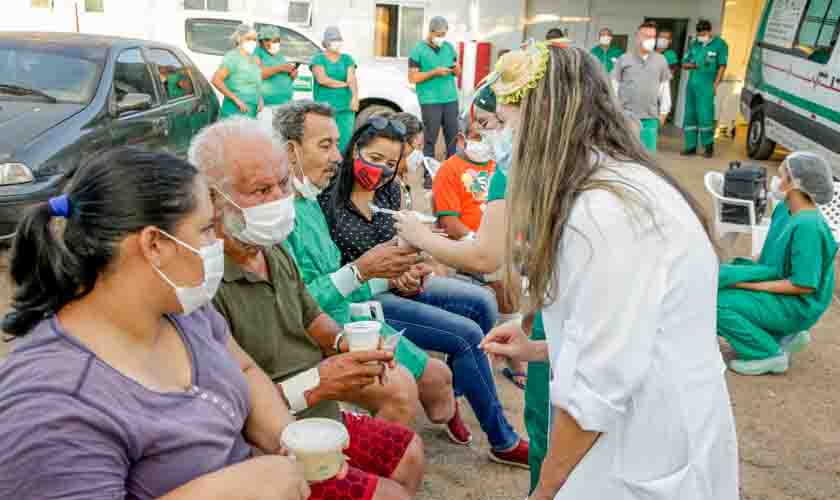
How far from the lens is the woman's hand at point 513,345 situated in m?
2.16

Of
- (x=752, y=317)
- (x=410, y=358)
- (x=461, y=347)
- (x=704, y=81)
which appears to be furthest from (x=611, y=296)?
(x=704, y=81)

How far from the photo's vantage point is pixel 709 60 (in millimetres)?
12070

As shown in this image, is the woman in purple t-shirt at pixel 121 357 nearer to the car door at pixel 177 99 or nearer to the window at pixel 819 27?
the car door at pixel 177 99

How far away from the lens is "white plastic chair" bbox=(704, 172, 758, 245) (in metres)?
5.76

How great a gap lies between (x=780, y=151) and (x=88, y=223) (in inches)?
512

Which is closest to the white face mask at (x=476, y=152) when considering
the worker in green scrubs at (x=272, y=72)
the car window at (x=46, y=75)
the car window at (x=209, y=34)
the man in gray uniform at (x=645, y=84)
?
the car window at (x=46, y=75)

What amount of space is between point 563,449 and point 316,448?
538 mm

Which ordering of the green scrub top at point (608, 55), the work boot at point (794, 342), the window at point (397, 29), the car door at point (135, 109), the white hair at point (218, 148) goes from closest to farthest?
the white hair at point (218, 148) → the work boot at point (794, 342) → the car door at point (135, 109) → the green scrub top at point (608, 55) → the window at point (397, 29)

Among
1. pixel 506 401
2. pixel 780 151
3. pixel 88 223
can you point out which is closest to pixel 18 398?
pixel 88 223

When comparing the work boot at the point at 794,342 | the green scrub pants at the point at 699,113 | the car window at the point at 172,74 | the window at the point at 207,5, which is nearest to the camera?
the work boot at the point at 794,342

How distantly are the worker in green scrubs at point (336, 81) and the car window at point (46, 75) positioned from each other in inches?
108

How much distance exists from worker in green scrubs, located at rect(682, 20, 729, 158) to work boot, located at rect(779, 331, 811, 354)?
26.9 ft

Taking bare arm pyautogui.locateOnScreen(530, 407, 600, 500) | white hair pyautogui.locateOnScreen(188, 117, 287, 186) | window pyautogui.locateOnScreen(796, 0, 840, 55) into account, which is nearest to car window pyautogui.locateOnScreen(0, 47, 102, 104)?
white hair pyautogui.locateOnScreen(188, 117, 287, 186)

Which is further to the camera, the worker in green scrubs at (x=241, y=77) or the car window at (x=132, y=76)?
the worker in green scrubs at (x=241, y=77)
